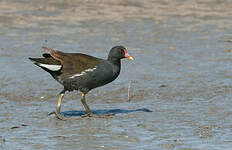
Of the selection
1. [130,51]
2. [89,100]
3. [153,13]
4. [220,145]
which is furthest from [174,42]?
[220,145]

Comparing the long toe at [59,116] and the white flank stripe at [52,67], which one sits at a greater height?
the white flank stripe at [52,67]

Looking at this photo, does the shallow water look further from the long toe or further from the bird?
the bird

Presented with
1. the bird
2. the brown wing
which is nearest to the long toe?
the bird

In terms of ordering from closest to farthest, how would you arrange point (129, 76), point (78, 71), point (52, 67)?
1. point (52, 67)
2. point (78, 71)
3. point (129, 76)

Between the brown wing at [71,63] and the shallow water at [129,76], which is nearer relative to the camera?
the shallow water at [129,76]

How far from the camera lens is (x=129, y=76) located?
13.2m

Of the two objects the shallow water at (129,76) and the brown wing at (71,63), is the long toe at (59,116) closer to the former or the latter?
the shallow water at (129,76)

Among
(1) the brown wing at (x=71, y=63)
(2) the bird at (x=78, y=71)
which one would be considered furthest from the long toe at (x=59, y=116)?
(1) the brown wing at (x=71, y=63)

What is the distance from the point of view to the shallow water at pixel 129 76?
8.76 meters

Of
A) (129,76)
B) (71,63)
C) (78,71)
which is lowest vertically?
(129,76)

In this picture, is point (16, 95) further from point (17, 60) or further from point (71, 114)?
point (17, 60)

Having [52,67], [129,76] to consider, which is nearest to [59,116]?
[52,67]

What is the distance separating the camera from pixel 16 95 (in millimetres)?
11672

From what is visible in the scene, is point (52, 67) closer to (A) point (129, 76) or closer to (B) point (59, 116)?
(B) point (59, 116)
